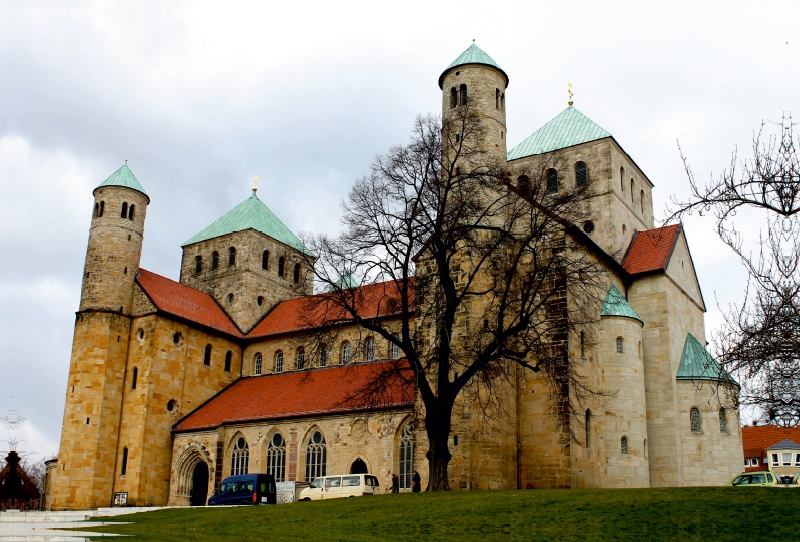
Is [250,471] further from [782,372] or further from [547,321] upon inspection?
[782,372]

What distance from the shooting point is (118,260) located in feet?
143

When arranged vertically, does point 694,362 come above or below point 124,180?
below

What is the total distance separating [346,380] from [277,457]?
5.12m

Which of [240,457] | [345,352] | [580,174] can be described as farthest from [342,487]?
[580,174]

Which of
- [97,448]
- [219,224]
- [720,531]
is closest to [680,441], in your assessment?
[720,531]

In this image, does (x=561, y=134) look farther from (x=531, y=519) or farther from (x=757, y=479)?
(x=531, y=519)

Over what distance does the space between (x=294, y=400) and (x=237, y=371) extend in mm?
8632

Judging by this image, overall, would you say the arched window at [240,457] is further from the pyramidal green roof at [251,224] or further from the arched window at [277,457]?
the pyramidal green roof at [251,224]

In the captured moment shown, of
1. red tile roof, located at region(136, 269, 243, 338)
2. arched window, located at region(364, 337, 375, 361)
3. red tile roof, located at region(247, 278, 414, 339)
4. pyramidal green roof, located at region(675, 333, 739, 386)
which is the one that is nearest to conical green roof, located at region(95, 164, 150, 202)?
red tile roof, located at region(136, 269, 243, 338)

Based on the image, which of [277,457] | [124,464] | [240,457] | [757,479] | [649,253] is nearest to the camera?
[757,479]

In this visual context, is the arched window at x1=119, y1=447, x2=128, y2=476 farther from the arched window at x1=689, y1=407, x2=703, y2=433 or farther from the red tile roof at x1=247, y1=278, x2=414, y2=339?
the arched window at x1=689, y1=407, x2=703, y2=433

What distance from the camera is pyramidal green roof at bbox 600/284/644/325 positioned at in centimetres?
3534

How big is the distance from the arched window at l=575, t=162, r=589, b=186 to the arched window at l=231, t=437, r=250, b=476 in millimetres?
21939

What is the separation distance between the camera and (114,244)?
144 feet
